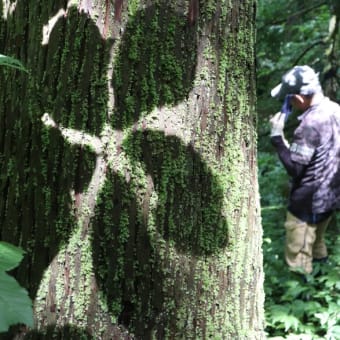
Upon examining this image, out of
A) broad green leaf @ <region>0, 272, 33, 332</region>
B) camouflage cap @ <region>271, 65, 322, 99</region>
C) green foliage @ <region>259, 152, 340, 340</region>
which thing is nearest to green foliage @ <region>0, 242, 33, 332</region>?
broad green leaf @ <region>0, 272, 33, 332</region>

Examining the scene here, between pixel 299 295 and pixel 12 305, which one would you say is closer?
pixel 12 305

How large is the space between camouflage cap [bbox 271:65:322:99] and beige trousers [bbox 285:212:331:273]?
3.68 ft

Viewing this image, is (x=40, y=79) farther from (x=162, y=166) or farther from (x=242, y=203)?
(x=242, y=203)

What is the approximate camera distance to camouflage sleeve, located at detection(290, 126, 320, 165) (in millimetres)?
4512

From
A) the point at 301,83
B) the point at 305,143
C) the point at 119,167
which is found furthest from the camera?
the point at 301,83

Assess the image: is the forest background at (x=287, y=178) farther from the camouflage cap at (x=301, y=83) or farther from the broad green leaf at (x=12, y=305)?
the broad green leaf at (x=12, y=305)

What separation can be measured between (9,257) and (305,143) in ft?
13.0

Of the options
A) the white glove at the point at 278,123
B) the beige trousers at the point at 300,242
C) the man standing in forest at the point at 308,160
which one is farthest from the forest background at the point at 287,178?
the white glove at the point at 278,123

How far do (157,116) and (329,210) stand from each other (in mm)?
3807

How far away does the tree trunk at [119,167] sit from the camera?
129 cm

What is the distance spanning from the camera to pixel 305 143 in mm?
4543

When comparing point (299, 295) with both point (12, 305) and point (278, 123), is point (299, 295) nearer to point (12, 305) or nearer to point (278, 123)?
point (278, 123)

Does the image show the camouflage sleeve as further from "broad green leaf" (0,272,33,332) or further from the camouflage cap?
"broad green leaf" (0,272,33,332)

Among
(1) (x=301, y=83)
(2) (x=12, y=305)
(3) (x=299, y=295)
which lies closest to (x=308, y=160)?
(1) (x=301, y=83)
